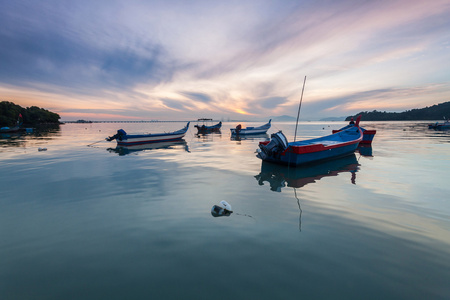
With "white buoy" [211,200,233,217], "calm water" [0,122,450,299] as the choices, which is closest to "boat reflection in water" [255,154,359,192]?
"calm water" [0,122,450,299]

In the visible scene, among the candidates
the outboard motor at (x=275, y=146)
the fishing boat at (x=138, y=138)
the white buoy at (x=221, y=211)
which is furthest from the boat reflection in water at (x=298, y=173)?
the fishing boat at (x=138, y=138)

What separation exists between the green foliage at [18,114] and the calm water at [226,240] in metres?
102

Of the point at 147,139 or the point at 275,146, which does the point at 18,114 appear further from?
the point at 275,146

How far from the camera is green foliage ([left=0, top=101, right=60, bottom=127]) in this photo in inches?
3100

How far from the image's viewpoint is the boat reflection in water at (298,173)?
1122 cm

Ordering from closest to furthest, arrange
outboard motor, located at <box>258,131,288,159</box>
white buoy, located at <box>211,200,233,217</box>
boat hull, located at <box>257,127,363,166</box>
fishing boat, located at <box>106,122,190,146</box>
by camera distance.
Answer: white buoy, located at <box>211,200,233,217</box>, boat hull, located at <box>257,127,363,166</box>, outboard motor, located at <box>258,131,288,159</box>, fishing boat, located at <box>106,122,190,146</box>

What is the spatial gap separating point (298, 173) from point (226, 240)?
9.30 meters

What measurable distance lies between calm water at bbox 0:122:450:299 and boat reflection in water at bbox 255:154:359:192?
0.38m

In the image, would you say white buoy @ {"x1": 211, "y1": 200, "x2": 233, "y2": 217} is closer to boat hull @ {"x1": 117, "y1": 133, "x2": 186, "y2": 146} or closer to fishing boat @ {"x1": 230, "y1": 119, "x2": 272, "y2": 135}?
boat hull @ {"x1": 117, "y1": 133, "x2": 186, "y2": 146}

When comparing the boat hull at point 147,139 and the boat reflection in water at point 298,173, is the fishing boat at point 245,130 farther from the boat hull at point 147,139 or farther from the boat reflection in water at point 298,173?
the boat reflection in water at point 298,173

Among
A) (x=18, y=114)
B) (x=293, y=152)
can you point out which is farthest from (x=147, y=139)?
(x=18, y=114)

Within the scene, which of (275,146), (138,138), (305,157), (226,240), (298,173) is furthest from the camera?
(138,138)

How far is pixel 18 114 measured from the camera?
8738 cm

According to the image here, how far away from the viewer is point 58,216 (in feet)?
23.2
